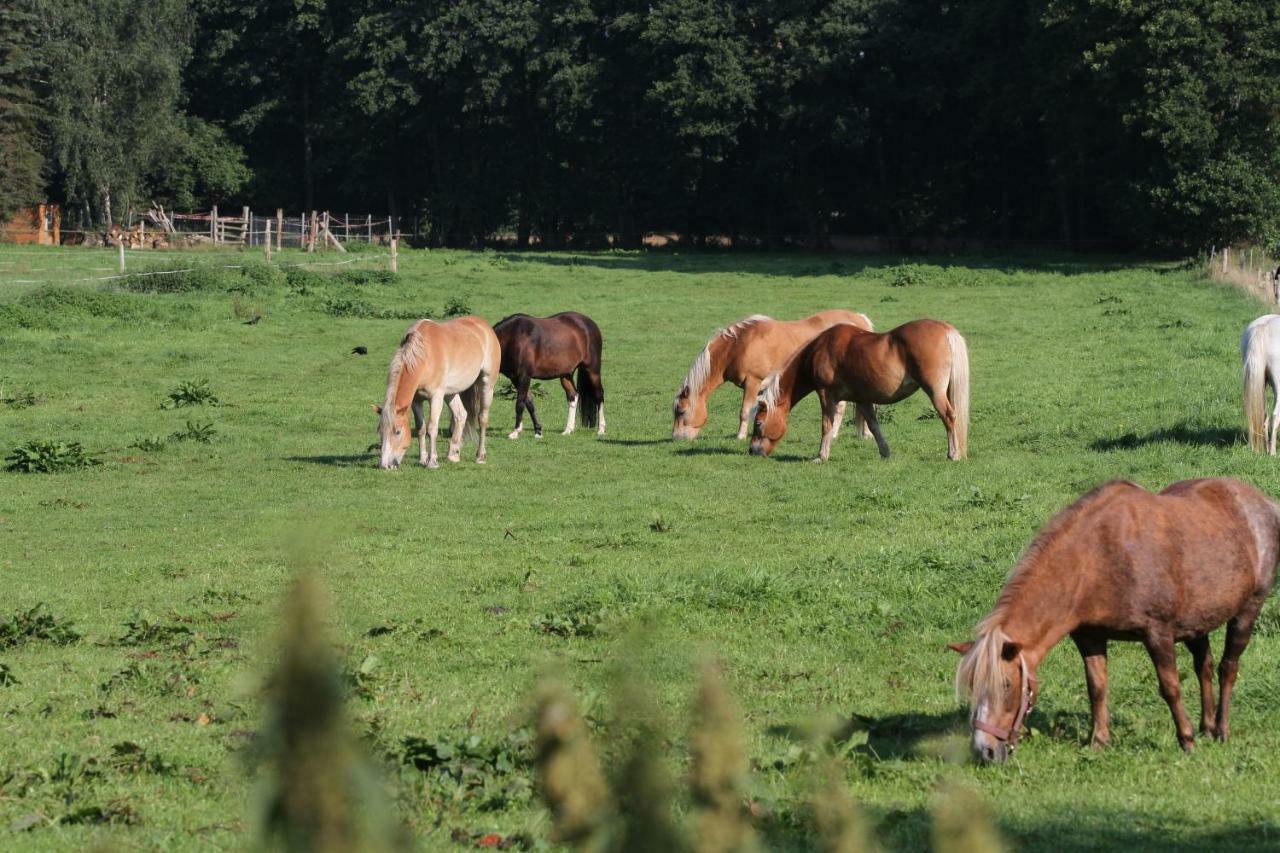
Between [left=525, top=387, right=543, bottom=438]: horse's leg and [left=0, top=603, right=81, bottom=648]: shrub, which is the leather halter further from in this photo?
[left=525, top=387, right=543, bottom=438]: horse's leg

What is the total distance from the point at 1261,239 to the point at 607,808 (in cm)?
4989

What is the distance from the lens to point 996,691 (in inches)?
261

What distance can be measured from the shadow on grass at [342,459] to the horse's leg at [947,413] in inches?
269

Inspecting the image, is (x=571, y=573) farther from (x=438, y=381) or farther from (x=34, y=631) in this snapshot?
(x=438, y=381)

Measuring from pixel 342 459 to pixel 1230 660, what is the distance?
43.2ft

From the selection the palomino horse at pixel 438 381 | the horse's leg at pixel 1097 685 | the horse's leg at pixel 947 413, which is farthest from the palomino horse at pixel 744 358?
the horse's leg at pixel 1097 685

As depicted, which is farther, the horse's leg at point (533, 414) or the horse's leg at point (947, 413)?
the horse's leg at point (533, 414)

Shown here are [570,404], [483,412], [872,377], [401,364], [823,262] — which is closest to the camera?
[401,364]

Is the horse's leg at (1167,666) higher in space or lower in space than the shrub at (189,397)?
higher

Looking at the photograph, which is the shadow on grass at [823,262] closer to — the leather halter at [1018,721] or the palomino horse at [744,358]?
the palomino horse at [744,358]


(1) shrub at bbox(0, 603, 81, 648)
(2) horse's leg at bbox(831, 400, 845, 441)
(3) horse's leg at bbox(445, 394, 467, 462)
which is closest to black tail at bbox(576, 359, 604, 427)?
(3) horse's leg at bbox(445, 394, 467, 462)

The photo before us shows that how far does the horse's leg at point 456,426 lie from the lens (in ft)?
59.6

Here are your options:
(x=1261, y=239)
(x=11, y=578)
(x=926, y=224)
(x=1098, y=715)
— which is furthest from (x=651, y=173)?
(x=1098, y=715)

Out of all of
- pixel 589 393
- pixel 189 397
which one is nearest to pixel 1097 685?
pixel 589 393
